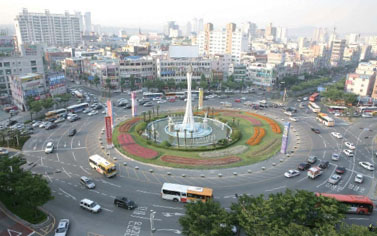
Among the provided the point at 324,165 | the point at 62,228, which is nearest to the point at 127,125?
the point at 62,228

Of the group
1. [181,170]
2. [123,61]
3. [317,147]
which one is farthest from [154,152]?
[123,61]

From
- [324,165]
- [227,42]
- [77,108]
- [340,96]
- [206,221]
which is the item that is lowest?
[324,165]

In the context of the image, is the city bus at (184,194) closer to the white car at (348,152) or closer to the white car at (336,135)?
the white car at (348,152)

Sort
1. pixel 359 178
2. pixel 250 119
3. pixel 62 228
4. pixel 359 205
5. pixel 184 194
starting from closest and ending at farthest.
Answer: pixel 62 228 < pixel 359 205 < pixel 184 194 < pixel 359 178 < pixel 250 119

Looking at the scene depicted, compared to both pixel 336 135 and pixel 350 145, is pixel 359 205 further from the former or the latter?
pixel 336 135

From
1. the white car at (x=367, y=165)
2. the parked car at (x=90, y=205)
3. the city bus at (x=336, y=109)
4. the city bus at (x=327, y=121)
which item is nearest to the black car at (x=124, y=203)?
the parked car at (x=90, y=205)

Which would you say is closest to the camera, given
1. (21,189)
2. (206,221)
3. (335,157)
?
(206,221)

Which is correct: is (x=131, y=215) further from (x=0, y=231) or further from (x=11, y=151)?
(x=11, y=151)
